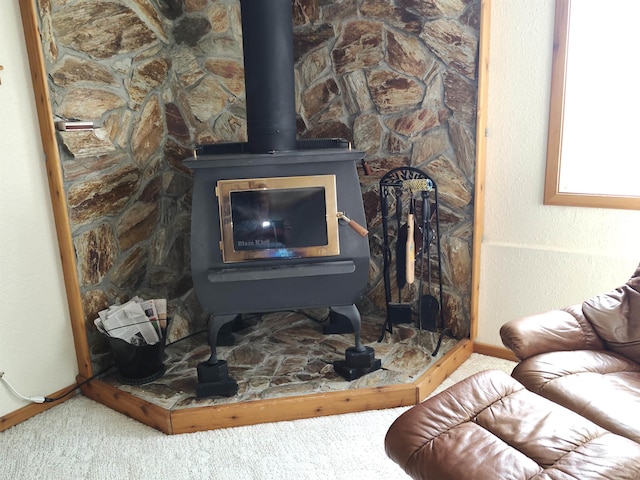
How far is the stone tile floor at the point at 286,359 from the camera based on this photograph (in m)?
2.39

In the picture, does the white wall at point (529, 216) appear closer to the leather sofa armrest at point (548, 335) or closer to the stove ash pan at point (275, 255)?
the leather sofa armrest at point (548, 335)

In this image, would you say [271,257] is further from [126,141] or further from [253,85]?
[126,141]

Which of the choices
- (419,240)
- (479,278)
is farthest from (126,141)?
(479,278)

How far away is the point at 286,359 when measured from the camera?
8.81ft

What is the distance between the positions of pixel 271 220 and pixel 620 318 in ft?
4.70

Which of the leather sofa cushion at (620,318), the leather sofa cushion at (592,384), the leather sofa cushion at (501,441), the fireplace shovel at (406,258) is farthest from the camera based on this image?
the fireplace shovel at (406,258)

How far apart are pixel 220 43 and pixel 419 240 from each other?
158cm

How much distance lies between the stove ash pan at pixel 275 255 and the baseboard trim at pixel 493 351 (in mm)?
919

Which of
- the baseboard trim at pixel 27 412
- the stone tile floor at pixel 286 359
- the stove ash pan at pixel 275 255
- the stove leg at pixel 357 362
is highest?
the stove ash pan at pixel 275 255

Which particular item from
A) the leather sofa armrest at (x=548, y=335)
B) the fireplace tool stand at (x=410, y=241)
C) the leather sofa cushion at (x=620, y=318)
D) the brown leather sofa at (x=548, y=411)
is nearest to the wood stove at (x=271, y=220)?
the fireplace tool stand at (x=410, y=241)

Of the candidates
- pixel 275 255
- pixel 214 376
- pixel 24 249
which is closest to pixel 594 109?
pixel 275 255

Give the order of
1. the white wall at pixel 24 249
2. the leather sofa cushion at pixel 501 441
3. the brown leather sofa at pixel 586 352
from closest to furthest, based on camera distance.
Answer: the leather sofa cushion at pixel 501 441
the brown leather sofa at pixel 586 352
the white wall at pixel 24 249

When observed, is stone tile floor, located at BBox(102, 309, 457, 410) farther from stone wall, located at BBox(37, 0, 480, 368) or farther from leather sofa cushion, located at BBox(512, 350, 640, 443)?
leather sofa cushion, located at BBox(512, 350, 640, 443)

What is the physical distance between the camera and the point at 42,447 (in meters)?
2.17
